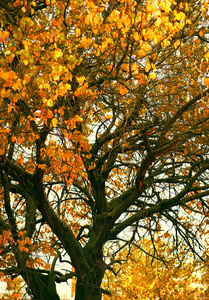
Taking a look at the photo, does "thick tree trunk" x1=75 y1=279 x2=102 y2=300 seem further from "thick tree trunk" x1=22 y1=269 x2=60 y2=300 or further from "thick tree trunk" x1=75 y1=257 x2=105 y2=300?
"thick tree trunk" x1=22 y1=269 x2=60 y2=300

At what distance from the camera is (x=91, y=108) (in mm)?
7734

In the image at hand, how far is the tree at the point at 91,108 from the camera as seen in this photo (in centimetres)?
616

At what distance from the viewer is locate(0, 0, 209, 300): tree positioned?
6.16 m


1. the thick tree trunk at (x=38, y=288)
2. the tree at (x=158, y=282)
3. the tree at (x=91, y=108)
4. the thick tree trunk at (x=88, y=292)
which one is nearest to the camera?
the tree at (x=91, y=108)

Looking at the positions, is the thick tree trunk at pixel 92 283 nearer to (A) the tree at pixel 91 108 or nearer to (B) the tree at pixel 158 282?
(A) the tree at pixel 91 108

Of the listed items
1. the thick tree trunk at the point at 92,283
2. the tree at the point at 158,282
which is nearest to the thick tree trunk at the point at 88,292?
the thick tree trunk at the point at 92,283

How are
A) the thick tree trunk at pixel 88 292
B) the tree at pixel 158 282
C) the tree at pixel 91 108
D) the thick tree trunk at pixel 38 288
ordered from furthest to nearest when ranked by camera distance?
the tree at pixel 158 282 < the thick tree trunk at pixel 88 292 < the thick tree trunk at pixel 38 288 < the tree at pixel 91 108

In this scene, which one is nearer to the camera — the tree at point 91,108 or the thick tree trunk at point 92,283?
the tree at point 91,108

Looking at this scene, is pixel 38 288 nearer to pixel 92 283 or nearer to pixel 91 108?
pixel 92 283

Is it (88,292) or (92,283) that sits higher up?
(92,283)

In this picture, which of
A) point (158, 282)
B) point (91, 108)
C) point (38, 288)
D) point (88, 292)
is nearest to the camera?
point (91, 108)

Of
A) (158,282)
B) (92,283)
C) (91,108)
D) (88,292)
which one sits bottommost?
(88,292)

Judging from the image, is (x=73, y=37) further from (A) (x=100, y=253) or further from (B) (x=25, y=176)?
(A) (x=100, y=253)

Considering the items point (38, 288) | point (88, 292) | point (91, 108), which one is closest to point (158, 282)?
point (88, 292)
